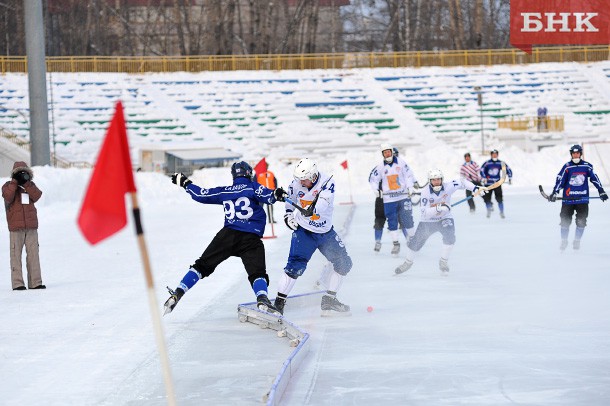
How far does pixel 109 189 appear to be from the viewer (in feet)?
15.3

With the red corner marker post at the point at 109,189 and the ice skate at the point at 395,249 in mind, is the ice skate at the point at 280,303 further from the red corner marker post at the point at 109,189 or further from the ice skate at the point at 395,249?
the ice skate at the point at 395,249

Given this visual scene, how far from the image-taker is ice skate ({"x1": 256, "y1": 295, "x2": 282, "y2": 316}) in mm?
8883

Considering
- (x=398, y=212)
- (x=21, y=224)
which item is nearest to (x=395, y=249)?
(x=398, y=212)

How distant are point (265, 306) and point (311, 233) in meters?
0.94

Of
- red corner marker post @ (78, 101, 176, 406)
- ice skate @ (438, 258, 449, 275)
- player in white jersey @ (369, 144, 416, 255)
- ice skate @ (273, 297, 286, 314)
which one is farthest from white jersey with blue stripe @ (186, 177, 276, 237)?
player in white jersey @ (369, 144, 416, 255)

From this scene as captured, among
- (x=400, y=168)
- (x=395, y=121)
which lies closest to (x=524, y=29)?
(x=395, y=121)

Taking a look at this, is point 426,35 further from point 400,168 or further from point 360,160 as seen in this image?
point 400,168

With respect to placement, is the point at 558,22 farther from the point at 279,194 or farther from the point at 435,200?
the point at 279,194

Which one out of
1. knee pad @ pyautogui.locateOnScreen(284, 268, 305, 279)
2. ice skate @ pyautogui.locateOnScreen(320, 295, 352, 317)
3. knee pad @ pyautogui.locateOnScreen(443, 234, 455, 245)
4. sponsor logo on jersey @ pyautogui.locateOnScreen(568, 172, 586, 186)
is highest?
sponsor logo on jersey @ pyautogui.locateOnScreen(568, 172, 586, 186)

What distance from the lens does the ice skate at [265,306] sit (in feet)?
29.1

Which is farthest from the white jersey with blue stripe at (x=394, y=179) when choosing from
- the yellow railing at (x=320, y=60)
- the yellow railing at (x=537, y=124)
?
the yellow railing at (x=320, y=60)

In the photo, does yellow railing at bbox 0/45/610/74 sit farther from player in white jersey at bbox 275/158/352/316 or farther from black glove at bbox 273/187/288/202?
black glove at bbox 273/187/288/202

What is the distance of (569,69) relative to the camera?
51031 mm

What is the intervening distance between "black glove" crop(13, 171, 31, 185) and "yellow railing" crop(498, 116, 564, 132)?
115ft
